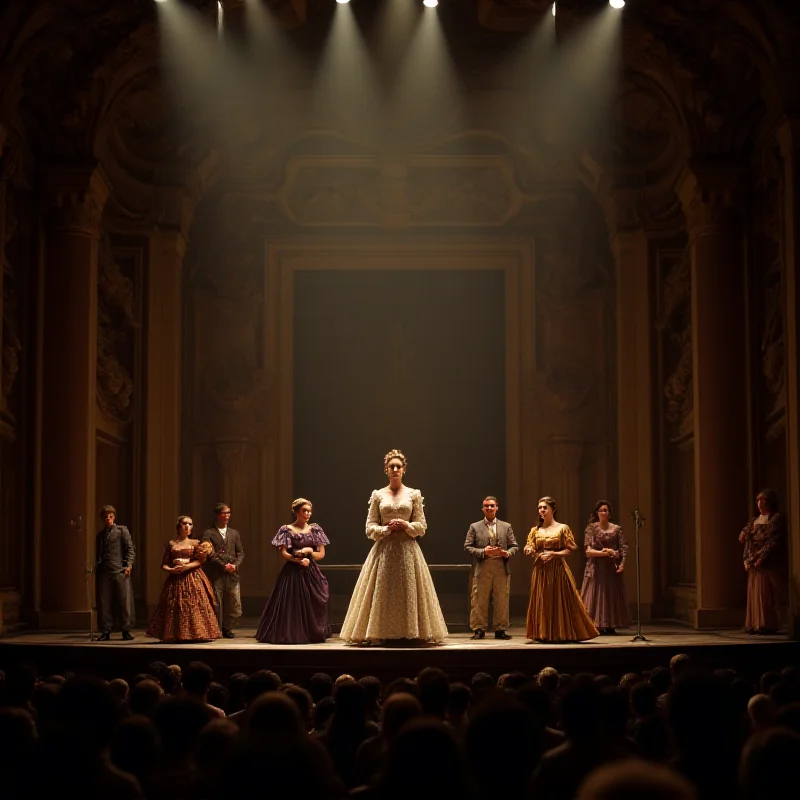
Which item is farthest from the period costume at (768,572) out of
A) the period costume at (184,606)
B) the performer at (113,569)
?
the performer at (113,569)

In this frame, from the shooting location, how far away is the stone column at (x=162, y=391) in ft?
48.8

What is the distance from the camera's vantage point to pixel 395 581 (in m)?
10.3

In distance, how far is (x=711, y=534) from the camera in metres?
12.9

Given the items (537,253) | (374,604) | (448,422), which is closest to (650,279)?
(537,253)

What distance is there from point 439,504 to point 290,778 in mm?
14186

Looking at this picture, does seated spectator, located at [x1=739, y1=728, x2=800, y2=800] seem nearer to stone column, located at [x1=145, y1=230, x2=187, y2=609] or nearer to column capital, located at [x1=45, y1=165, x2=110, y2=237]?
column capital, located at [x1=45, y1=165, x2=110, y2=237]

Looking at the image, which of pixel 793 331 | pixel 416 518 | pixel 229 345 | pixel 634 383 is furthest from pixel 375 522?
pixel 229 345

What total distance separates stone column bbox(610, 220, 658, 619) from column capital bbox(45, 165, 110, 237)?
6.15m

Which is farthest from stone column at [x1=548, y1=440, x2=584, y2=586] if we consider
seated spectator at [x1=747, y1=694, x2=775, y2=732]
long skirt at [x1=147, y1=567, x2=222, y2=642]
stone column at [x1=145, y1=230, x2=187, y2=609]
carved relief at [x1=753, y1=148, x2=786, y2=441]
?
seated spectator at [x1=747, y1=694, x2=775, y2=732]

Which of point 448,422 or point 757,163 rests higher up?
point 757,163

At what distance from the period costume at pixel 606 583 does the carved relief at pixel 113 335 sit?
18.3 ft

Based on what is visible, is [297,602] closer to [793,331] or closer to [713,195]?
[793,331]

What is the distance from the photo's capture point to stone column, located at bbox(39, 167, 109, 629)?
12.7m

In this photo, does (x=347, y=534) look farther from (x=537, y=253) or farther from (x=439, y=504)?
(x=537, y=253)
